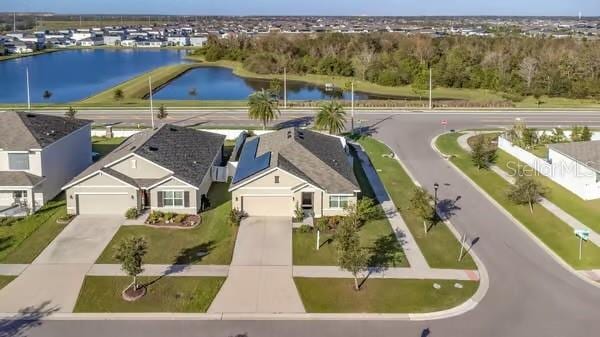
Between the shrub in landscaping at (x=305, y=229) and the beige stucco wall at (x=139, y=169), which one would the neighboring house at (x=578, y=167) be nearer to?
the shrub in landscaping at (x=305, y=229)

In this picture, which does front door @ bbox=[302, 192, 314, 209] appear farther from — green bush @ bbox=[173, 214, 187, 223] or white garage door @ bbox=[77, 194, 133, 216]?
white garage door @ bbox=[77, 194, 133, 216]

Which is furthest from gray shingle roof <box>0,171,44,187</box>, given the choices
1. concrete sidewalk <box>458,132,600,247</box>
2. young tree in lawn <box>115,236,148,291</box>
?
concrete sidewalk <box>458,132,600,247</box>

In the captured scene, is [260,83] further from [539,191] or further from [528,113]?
[539,191]

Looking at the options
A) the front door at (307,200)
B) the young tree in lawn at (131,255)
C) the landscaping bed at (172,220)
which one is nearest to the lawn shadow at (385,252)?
the front door at (307,200)

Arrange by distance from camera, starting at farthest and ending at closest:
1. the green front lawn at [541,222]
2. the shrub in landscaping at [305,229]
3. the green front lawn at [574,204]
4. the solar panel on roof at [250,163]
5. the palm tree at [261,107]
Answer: the palm tree at [261,107]
the solar panel on roof at [250,163]
the green front lawn at [574,204]
the shrub in landscaping at [305,229]
the green front lawn at [541,222]

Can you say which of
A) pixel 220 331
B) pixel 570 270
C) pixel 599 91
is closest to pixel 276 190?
pixel 220 331

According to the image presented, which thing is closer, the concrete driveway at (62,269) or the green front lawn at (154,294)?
the green front lawn at (154,294)

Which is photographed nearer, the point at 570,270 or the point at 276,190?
the point at 570,270
